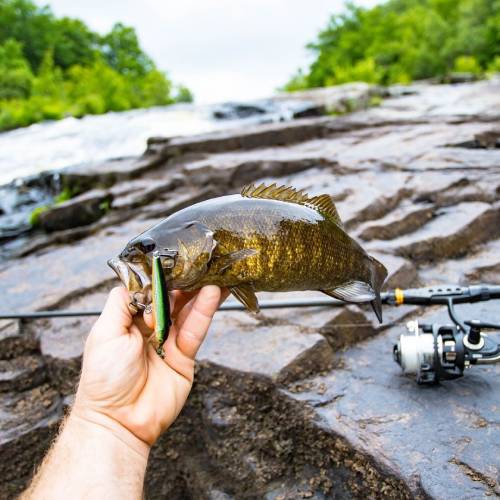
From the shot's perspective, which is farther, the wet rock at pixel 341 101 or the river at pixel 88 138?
the wet rock at pixel 341 101

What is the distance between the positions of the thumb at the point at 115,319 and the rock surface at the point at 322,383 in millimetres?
1314

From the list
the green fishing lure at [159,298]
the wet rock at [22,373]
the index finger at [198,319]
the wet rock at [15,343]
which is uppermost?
the green fishing lure at [159,298]

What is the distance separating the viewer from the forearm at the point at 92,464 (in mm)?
1962

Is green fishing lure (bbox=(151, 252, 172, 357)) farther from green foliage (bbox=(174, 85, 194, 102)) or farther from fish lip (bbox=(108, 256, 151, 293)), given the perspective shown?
green foliage (bbox=(174, 85, 194, 102))

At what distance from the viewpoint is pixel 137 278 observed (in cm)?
190

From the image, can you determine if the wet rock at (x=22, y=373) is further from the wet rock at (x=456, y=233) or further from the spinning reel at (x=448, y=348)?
the wet rock at (x=456, y=233)

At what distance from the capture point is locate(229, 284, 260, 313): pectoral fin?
2014mm

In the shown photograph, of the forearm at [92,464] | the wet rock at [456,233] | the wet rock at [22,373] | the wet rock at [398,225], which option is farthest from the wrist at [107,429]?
the wet rock at [398,225]

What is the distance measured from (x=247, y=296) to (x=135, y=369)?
66cm

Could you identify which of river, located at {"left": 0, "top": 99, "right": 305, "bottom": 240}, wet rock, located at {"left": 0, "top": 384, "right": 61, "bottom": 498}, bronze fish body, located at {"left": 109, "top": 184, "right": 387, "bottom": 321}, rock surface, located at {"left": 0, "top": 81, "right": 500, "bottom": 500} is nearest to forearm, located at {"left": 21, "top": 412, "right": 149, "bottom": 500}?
bronze fish body, located at {"left": 109, "top": 184, "right": 387, "bottom": 321}

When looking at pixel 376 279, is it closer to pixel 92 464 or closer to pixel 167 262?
pixel 167 262

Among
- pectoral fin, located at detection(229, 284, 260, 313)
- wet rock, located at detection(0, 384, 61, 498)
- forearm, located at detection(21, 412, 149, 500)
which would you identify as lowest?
wet rock, located at detection(0, 384, 61, 498)

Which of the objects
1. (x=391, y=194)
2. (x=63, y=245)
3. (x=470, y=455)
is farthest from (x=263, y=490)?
(x=63, y=245)

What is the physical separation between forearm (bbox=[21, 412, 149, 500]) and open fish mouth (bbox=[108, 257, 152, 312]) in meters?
0.70
